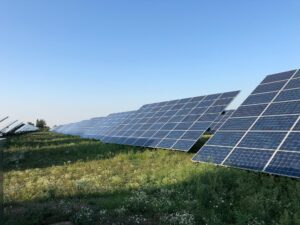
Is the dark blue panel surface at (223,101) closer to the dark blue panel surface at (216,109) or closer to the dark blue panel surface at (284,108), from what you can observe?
the dark blue panel surface at (216,109)

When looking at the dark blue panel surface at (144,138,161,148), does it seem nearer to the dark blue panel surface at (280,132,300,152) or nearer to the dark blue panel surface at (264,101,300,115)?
the dark blue panel surface at (264,101,300,115)

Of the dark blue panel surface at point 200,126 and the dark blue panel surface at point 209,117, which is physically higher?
the dark blue panel surface at point 209,117

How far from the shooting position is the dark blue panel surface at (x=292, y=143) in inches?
463

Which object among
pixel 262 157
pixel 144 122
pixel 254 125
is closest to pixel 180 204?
pixel 262 157

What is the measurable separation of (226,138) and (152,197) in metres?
5.98

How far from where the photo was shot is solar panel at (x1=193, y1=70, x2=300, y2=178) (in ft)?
38.7

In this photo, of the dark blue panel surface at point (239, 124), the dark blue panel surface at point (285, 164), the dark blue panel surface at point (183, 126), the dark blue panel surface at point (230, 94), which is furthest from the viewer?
the dark blue panel surface at point (230, 94)

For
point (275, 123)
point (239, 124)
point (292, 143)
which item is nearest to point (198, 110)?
point (239, 124)

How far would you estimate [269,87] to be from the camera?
699 inches

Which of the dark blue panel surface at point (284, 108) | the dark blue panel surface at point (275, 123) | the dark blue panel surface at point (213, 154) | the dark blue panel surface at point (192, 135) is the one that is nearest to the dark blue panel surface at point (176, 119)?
the dark blue panel surface at point (192, 135)

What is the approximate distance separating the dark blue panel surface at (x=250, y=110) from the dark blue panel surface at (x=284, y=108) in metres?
0.49

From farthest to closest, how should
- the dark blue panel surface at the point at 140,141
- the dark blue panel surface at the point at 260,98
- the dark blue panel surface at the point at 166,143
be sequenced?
the dark blue panel surface at the point at 140,141 < the dark blue panel surface at the point at 166,143 < the dark blue panel surface at the point at 260,98

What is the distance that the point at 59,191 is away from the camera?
1270 centimetres

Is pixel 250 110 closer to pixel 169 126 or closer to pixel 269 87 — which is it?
pixel 269 87
